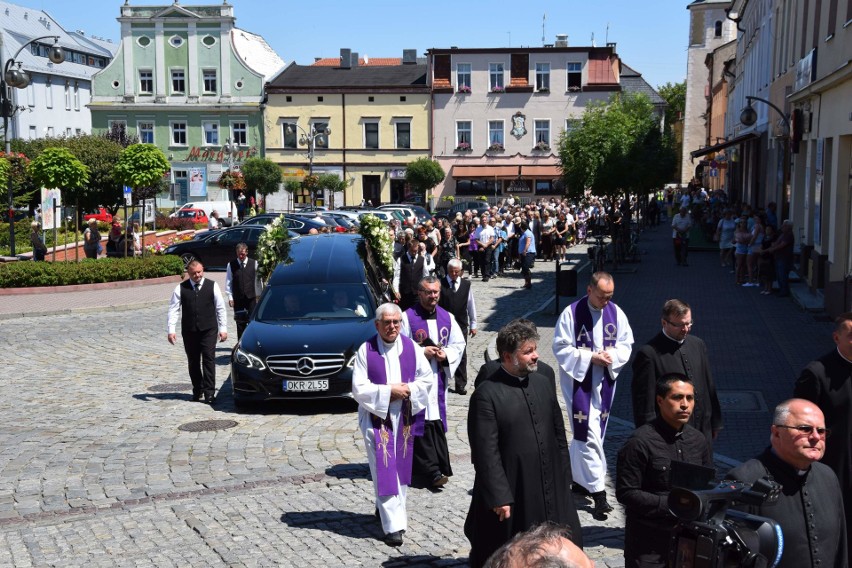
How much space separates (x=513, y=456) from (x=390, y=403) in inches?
72.6

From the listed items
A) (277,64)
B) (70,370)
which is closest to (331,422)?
(70,370)

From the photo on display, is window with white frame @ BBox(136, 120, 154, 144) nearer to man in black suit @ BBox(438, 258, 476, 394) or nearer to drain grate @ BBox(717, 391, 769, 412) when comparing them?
man in black suit @ BBox(438, 258, 476, 394)

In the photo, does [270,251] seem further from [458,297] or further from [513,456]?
[513,456]

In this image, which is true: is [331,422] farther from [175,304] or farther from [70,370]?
[70,370]

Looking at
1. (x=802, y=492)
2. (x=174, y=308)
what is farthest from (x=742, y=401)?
(x=802, y=492)

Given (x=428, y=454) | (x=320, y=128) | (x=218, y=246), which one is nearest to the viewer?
(x=428, y=454)

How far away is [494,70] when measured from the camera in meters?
63.1

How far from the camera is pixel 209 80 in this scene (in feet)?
212

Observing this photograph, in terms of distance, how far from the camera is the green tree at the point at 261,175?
58.9m

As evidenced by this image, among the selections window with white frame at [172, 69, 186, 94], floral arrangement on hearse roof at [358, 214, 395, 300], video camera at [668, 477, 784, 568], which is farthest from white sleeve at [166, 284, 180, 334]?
window with white frame at [172, 69, 186, 94]

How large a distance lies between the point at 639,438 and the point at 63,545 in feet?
15.1

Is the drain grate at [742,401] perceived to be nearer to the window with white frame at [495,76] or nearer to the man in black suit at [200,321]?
the man in black suit at [200,321]

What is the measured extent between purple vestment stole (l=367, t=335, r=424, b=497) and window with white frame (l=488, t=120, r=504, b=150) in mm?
56387

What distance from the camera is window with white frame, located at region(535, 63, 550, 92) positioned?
62.7 metres
